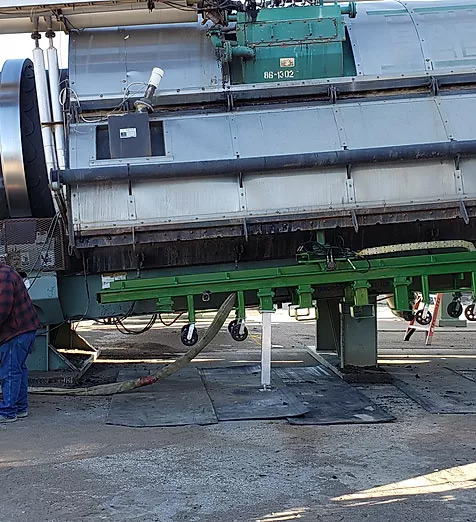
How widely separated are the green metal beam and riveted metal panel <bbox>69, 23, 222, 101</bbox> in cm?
155

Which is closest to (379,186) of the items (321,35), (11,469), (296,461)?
(321,35)

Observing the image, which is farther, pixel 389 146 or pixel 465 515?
pixel 389 146

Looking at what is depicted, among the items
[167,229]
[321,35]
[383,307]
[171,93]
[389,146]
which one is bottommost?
[383,307]

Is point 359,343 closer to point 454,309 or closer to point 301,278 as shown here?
point 454,309

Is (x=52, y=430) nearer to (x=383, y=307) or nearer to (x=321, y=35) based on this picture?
(x=321, y=35)

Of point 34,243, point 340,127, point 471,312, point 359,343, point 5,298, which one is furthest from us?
point 359,343

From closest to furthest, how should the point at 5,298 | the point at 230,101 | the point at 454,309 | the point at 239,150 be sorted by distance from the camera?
the point at 5,298 → the point at 239,150 → the point at 230,101 → the point at 454,309

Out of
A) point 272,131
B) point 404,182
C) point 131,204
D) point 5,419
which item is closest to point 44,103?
point 131,204

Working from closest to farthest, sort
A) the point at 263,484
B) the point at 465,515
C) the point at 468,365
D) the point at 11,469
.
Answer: the point at 465,515
the point at 263,484
the point at 11,469
the point at 468,365

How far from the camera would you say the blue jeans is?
17.4 ft

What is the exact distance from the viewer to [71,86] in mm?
6020

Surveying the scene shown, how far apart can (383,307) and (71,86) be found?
12.4 m

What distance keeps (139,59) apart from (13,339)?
2.52 meters

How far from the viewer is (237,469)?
13.2 ft
